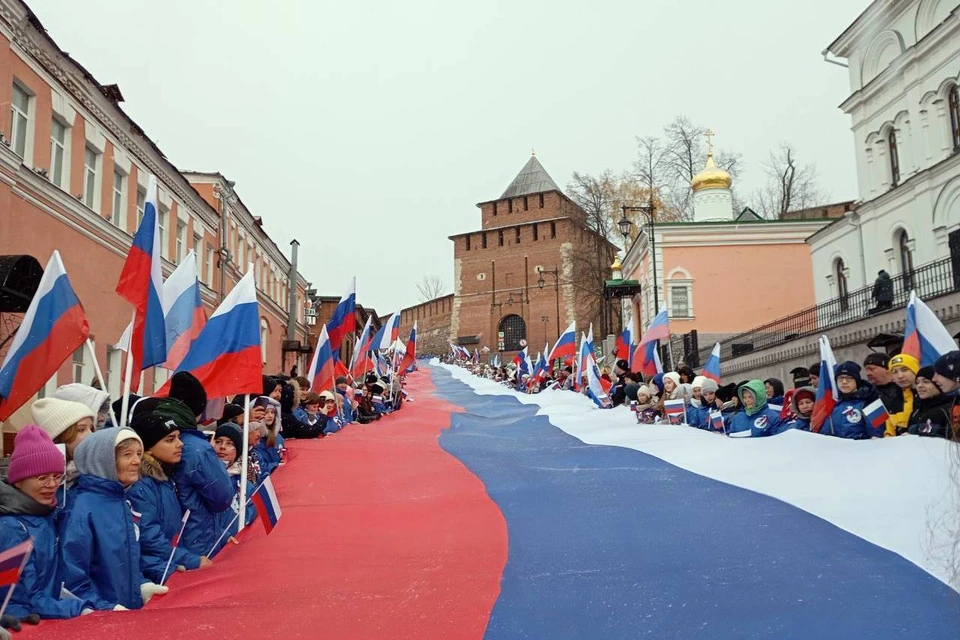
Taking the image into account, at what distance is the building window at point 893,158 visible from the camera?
23.0 m

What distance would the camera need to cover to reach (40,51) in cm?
1338

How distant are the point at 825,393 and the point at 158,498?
5441mm

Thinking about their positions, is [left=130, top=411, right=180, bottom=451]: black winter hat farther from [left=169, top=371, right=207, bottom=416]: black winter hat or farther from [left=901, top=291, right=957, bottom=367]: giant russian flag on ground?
[left=901, top=291, right=957, bottom=367]: giant russian flag on ground

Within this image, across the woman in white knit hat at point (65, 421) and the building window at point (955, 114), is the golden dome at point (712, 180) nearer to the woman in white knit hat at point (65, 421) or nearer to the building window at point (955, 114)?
the building window at point (955, 114)

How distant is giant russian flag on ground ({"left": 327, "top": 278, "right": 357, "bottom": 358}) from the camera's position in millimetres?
11219

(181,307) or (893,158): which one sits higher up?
(893,158)

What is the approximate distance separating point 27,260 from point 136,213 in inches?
422

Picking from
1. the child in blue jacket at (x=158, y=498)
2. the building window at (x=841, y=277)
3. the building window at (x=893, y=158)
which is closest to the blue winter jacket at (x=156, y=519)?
the child in blue jacket at (x=158, y=498)

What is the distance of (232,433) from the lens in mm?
5641

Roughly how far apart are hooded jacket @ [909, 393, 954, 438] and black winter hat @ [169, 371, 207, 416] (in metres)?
4.91

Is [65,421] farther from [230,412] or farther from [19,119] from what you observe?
[19,119]

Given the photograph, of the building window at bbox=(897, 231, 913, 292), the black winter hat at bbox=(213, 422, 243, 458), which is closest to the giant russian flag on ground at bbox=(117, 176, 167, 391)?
the black winter hat at bbox=(213, 422, 243, 458)

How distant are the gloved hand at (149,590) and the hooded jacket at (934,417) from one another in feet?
15.8

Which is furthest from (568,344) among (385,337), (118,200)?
(118,200)
